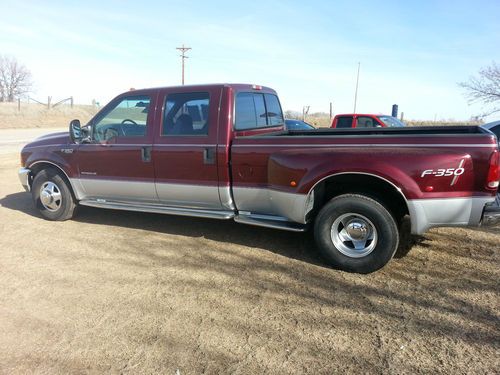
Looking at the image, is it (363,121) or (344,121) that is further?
(344,121)

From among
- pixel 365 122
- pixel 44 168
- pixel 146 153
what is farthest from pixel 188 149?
pixel 365 122

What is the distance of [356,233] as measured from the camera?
3867mm

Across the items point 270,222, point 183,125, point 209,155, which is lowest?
point 270,222

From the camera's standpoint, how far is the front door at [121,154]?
4859mm

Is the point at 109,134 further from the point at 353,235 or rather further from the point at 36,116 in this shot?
the point at 36,116

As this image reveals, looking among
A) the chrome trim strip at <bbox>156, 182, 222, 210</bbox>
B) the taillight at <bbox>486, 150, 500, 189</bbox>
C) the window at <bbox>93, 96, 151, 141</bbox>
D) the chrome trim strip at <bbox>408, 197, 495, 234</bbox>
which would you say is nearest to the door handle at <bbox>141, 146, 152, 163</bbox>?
the window at <bbox>93, 96, 151, 141</bbox>

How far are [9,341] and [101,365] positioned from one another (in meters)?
0.83

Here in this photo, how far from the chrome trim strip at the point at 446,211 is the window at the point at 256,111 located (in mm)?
2187

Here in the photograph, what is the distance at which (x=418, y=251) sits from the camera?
4324 millimetres

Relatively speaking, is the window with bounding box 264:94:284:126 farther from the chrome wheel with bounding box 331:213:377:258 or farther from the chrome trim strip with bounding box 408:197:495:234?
the chrome trim strip with bounding box 408:197:495:234

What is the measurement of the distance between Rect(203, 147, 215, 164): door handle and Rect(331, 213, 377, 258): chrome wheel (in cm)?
156

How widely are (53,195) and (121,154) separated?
4.76ft

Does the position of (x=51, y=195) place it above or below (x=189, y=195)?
below

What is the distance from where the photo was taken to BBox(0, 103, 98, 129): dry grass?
106ft
